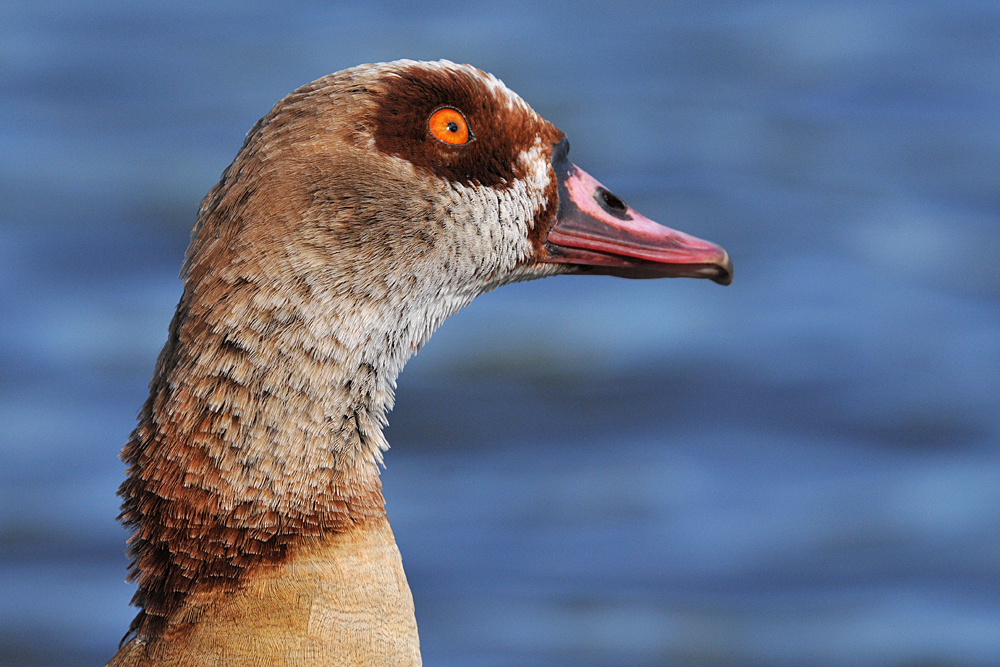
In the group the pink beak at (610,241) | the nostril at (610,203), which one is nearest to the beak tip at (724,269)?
the pink beak at (610,241)

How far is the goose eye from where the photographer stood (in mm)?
3432

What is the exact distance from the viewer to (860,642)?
6.62 m

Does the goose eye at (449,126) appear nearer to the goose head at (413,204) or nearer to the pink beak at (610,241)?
the goose head at (413,204)

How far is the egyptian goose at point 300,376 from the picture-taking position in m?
3.09

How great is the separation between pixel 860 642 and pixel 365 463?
406cm

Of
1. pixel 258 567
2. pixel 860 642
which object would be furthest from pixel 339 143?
pixel 860 642

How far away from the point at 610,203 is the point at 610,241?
0.44ft

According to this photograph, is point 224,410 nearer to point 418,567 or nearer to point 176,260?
point 418,567

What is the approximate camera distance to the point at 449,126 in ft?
11.3

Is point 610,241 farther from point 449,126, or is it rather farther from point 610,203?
point 449,126

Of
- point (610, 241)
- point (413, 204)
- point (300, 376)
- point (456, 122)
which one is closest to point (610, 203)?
point (610, 241)

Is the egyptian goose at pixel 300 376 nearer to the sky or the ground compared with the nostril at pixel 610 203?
nearer to the ground

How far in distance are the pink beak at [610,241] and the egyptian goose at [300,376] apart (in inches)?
14.2

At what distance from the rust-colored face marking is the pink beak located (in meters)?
0.21
